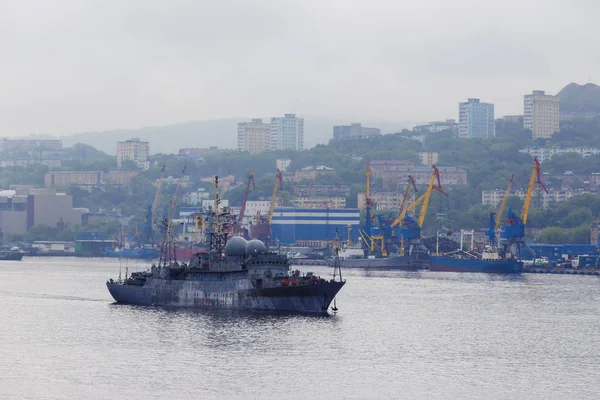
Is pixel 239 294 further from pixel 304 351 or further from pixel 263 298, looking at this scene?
pixel 304 351

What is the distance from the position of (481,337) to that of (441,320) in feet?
38.8

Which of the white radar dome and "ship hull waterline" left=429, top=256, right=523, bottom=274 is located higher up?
the white radar dome

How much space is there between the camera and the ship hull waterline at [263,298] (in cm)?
9650

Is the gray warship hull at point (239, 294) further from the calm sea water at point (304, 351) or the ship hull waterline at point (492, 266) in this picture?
the ship hull waterline at point (492, 266)

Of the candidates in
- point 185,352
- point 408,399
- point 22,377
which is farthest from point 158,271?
point 408,399

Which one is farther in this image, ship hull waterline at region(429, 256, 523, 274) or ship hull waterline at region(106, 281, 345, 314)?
ship hull waterline at region(429, 256, 523, 274)

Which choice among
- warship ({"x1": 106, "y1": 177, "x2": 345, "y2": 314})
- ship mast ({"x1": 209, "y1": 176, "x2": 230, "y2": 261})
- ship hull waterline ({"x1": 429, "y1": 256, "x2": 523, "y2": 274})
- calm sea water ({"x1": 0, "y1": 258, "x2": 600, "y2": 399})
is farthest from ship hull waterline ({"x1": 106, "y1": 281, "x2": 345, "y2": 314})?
ship hull waterline ({"x1": 429, "y1": 256, "x2": 523, "y2": 274})

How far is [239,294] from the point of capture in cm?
9812

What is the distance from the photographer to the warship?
96875mm

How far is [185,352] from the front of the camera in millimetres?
75750

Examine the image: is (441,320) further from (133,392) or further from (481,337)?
(133,392)

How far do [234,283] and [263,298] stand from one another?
3.00 meters

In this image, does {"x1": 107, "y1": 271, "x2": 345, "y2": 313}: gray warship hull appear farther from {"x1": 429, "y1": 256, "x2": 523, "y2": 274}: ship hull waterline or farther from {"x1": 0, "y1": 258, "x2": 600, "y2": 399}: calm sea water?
{"x1": 429, "y1": 256, "x2": 523, "y2": 274}: ship hull waterline

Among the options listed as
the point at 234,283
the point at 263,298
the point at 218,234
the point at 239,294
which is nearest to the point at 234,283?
the point at 234,283
